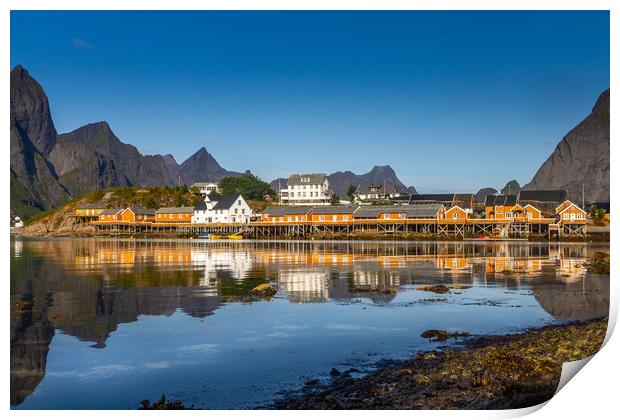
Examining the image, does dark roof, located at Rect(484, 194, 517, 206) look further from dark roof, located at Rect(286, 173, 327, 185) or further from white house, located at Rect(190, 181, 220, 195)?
white house, located at Rect(190, 181, 220, 195)

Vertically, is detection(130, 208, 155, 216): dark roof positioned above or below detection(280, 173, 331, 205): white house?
below

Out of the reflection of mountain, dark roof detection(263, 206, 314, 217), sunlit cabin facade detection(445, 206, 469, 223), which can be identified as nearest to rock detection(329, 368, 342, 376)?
the reflection of mountain

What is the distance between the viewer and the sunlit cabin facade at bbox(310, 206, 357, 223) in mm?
60562

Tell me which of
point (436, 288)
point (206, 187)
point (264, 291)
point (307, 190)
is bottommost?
point (436, 288)

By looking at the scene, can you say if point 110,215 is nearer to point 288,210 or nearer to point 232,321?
point 288,210

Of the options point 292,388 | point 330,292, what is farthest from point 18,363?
point 330,292

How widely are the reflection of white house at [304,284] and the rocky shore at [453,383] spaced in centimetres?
691

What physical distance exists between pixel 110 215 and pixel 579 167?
57.7 m

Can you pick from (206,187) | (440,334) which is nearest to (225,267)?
(440,334)

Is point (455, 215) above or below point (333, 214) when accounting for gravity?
below

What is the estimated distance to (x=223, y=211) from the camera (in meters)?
68.9

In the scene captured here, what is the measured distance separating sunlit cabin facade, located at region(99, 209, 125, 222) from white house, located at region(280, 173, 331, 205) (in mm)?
23685

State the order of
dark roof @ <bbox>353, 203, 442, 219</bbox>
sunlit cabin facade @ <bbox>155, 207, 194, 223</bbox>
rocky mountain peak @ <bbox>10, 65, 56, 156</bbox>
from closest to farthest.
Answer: dark roof @ <bbox>353, 203, 442, 219</bbox> < rocky mountain peak @ <bbox>10, 65, 56, 156</bbox> < sunlit cabin facade @ <bbox>155, 207, 194, 223</bbox>

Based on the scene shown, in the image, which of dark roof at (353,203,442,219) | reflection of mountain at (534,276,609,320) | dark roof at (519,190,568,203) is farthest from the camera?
dark roof at (519,190,568,203)
